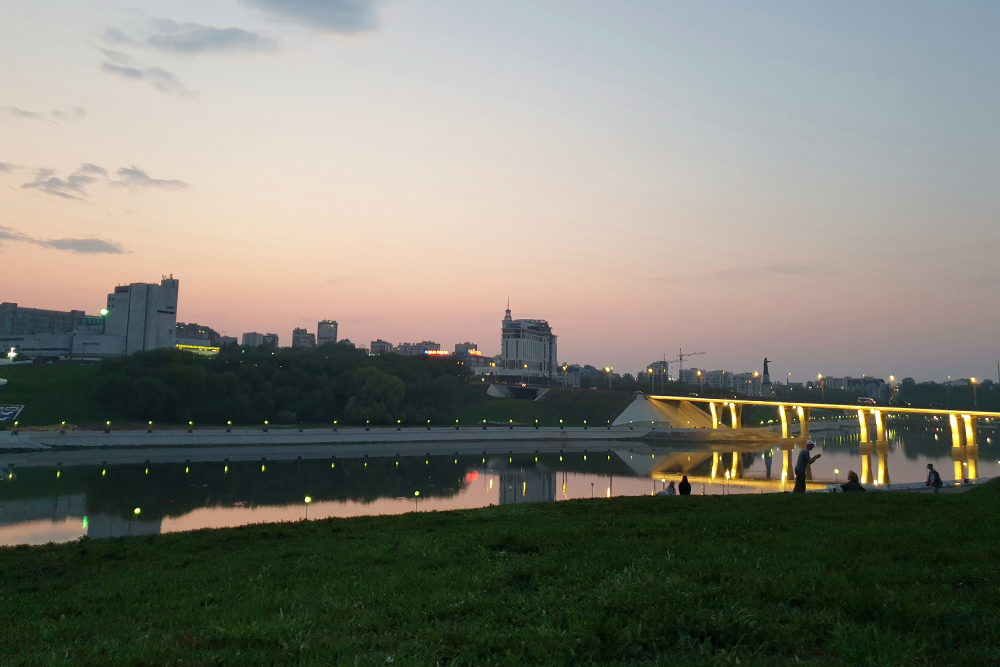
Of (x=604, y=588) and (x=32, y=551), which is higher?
(x=604, y=588)

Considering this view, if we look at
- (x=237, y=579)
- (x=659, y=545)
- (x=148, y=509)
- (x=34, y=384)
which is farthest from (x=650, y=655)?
(x=34, y=384)

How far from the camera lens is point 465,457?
3310 inches

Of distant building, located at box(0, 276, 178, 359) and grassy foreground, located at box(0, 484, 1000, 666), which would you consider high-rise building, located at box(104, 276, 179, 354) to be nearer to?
distant building, located at box(0, 276, 178, 359)

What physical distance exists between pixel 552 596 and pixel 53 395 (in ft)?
345

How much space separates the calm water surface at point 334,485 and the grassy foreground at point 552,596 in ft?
67.0

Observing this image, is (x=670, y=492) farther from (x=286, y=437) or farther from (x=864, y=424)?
(x=864, y=424)

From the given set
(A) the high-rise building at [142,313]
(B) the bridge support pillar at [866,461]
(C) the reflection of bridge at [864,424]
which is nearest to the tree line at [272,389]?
(A) the high-rise building at [142,313]

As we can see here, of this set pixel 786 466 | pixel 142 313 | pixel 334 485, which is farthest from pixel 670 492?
pixel 142 313

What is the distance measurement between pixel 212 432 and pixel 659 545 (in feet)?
259

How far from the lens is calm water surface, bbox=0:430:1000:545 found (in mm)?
40456

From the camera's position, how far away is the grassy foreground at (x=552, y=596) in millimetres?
7004

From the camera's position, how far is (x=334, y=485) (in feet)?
188

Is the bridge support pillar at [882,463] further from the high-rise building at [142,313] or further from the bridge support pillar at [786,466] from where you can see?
the high-rise building at [142,313]

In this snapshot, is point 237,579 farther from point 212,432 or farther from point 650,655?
point 212,432
